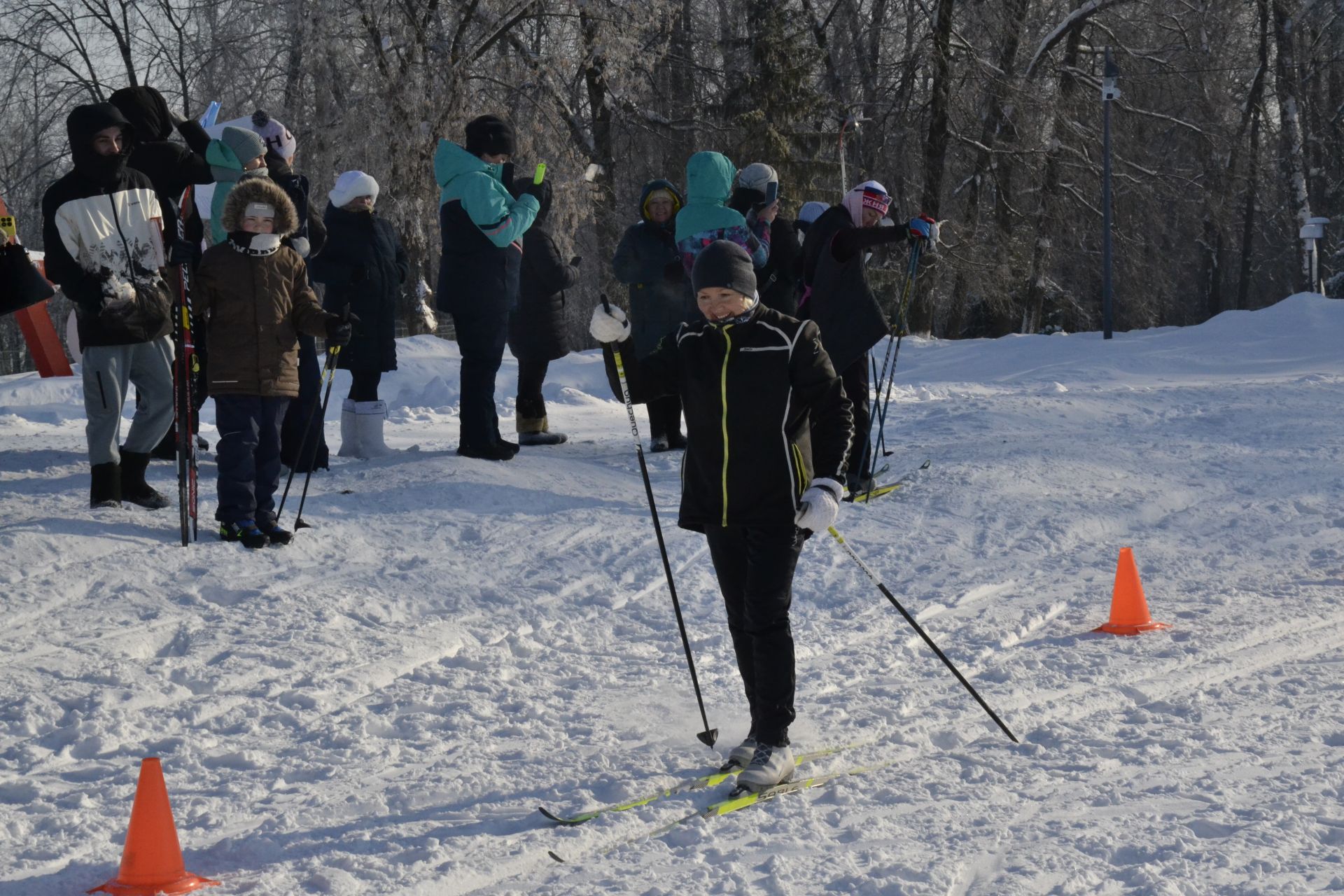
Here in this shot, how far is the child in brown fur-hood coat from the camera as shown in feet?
21.9

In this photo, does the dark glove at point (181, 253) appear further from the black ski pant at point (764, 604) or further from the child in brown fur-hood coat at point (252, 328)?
the black ski pant at point (764, 604)

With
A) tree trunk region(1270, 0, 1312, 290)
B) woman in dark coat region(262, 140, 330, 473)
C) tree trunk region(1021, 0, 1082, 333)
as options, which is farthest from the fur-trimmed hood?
tree trunk region(1270, 0, 1312, 290)

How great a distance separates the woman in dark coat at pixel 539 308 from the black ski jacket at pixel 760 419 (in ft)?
17.0

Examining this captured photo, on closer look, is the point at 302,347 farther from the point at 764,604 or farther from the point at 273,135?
the point at 764,604

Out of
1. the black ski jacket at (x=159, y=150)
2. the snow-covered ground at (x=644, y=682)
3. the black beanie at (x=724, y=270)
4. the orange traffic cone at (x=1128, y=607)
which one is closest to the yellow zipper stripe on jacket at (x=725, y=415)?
the black beanie at (x=724, y=270)

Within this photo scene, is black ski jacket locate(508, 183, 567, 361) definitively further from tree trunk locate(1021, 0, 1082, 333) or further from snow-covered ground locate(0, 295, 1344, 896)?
tree trunk locate(1021, 0, 1082, 333)

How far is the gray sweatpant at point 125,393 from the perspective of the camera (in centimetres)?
700

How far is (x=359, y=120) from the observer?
20547 millimetres

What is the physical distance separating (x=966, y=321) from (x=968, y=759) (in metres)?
28.7

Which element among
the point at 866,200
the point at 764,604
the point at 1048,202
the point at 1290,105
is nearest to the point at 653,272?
the point at 866,200

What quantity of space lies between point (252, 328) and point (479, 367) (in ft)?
7.16

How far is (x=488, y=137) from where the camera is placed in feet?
27.7

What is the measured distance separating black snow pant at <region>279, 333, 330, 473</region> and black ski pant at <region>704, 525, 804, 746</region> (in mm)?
4147

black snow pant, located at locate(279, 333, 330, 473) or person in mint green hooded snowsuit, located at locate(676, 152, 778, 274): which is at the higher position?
person in mint green hooded snowsuit, located at locate(676, 152, 778, 274)
